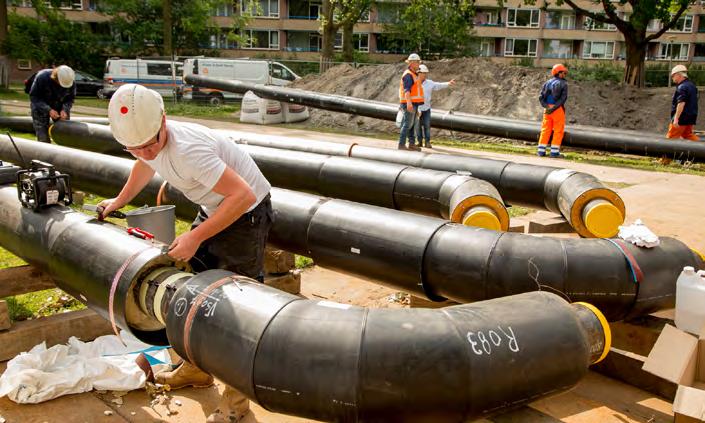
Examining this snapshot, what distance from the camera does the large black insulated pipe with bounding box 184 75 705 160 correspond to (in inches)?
446

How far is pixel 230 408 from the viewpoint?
297 centimetres

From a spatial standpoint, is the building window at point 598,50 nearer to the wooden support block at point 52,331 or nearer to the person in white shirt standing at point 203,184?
the person in white shirt standing at point 203,184

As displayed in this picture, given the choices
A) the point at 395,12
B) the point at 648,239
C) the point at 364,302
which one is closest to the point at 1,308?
the point at 364,302

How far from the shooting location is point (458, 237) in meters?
3.47

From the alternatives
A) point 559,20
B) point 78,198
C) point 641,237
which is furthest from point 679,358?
point 559,20

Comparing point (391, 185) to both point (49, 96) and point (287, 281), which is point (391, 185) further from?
point (49, 96)

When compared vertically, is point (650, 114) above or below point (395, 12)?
below

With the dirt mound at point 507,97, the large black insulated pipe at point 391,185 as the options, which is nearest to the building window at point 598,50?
the dirt mound at point 507,97

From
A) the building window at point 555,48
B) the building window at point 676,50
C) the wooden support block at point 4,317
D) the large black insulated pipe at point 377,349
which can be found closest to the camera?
the large black insulated pipe at point 377,349

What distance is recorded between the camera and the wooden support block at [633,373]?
330 centimetres

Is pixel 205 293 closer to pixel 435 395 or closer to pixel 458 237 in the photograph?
pixel 435 395

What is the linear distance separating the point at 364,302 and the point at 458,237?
58.5 inches

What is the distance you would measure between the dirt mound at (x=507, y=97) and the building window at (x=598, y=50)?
117 feet

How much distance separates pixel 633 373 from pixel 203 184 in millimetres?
2772
